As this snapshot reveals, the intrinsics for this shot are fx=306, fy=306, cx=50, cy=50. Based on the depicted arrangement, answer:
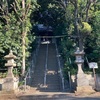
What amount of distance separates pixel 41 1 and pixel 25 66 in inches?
382

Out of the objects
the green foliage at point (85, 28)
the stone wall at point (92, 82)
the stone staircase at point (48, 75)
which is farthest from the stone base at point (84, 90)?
the green foliage at point (85, 28)

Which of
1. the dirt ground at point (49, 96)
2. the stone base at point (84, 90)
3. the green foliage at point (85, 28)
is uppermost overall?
the green foliage at point (85, 28)

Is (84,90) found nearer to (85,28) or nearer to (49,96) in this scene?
(49,96)

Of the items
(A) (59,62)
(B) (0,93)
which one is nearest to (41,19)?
(A) (59,62)

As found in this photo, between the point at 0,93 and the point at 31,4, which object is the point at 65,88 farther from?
the point at 31,4

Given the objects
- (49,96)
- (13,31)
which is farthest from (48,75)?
(49,96)

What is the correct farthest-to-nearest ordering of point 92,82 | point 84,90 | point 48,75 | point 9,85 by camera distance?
point 48,75
point 92,82
point 9,85
point 84,90

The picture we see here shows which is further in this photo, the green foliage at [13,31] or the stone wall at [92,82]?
the green foliage at [13,31]

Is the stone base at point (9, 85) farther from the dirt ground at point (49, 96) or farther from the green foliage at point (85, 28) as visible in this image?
the green foliage at point (85, 28)

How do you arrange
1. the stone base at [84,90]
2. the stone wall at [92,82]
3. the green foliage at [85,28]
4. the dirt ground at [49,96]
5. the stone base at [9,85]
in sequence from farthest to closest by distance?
the green foliage at [85,28]
the stone wall at [92,82]
the stone base at [9,85]
the stone base at [84,90]
the dirt ground at [49,96]

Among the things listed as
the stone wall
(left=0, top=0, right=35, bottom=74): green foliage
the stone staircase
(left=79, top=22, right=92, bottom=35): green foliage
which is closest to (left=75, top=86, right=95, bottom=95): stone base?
the stone wall

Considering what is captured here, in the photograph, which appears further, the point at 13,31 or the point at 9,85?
the point at 13,31

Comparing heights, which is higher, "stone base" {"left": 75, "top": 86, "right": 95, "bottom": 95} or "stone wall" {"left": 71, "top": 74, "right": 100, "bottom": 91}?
"stone wall" {"left": 71, "top": 74, "right": 100, "bottom": 91}

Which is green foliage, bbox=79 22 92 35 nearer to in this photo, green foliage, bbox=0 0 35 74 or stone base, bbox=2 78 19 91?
green foliage, bbox=0 0 35 74
